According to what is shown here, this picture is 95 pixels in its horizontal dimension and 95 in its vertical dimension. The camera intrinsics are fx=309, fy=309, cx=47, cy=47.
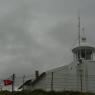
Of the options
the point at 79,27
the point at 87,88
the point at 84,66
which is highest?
the point at 79,27

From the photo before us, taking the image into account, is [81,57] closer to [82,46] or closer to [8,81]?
[82,46]

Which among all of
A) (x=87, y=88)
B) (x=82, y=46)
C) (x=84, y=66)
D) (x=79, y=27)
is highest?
(x=79, y=27)

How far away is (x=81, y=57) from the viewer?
41.7 m

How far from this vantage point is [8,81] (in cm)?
3684

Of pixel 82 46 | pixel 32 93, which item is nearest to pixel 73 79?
pixel 82 46

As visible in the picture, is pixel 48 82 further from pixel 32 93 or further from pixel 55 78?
pixel 32 93

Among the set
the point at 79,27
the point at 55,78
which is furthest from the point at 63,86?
the point at 79,27

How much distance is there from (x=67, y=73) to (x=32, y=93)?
1156 cm

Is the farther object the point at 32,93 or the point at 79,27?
the point at 79,27

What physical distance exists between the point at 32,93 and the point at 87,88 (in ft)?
38.9

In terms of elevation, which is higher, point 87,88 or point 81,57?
point 81,57

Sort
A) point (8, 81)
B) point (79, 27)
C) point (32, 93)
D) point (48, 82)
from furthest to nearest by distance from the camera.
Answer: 1. point (79, 27)
2. point (48, 82)
3. point (8, 81)
4. point (32, 93)

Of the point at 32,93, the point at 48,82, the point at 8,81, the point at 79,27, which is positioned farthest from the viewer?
the point at 79,27

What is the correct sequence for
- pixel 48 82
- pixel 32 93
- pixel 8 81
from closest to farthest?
pixel 32 93 → pixel 8 81 → pixel 48 82
